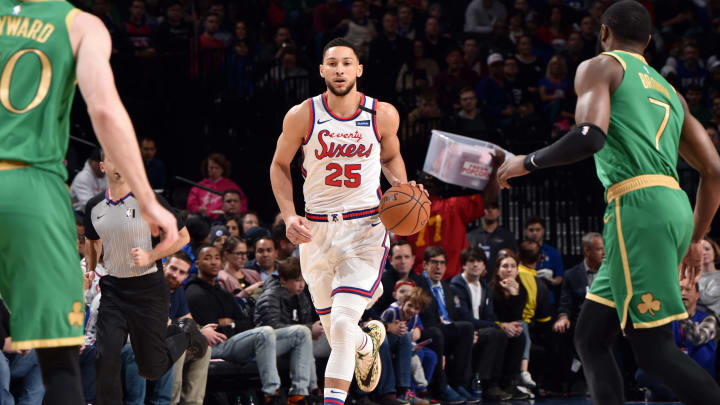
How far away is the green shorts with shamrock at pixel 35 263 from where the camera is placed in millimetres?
3232

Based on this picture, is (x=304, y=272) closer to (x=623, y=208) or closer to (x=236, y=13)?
(x=623, y=208)

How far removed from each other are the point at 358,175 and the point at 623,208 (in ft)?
7.79

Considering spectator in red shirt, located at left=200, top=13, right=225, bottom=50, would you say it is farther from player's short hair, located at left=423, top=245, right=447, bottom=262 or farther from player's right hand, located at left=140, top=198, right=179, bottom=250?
player's right hand, located at left=140, top=198, right=179, bottom=250

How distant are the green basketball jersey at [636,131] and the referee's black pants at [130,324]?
3470 millimetres

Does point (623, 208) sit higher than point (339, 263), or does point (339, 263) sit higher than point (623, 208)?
point (623, 208)

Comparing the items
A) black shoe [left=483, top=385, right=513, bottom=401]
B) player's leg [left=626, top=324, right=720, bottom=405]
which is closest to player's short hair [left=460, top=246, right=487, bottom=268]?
black shoe [left=483, top=385, right=513, bottom=401]

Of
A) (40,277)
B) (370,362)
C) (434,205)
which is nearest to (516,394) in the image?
(434,205)

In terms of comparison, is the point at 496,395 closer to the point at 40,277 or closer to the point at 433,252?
the point at 433,252

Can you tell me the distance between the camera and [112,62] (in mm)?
13133

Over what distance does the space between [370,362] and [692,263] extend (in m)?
2.59

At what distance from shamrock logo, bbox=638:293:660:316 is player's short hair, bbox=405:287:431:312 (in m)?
5.25

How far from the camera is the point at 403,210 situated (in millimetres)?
6117

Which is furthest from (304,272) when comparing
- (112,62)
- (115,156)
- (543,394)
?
(112,62)

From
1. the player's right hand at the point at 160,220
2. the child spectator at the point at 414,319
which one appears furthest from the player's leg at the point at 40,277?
the child spectator at the point at 414,319
